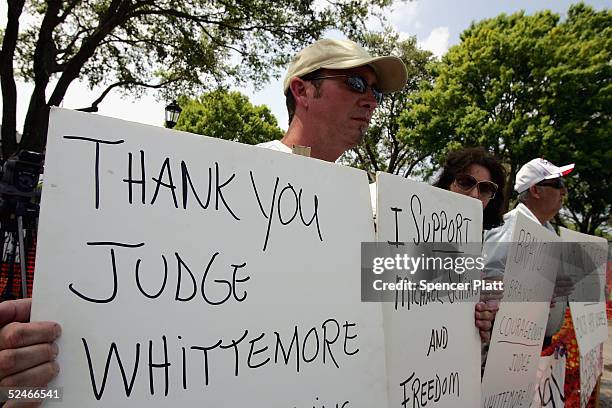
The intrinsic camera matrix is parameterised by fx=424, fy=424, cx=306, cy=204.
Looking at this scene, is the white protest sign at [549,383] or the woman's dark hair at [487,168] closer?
the white protest sign at [549,383]

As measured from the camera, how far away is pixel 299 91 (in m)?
1.77

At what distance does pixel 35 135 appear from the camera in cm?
781

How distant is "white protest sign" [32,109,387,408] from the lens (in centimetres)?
79

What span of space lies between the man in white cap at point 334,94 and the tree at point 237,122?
79.1ft

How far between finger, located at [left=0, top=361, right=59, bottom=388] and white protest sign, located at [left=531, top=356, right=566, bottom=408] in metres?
1.98

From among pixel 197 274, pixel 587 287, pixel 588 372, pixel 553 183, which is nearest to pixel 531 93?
pixel 553 183

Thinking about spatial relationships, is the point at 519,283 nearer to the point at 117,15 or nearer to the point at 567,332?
the point at 567,332

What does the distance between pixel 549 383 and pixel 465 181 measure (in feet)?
3.53

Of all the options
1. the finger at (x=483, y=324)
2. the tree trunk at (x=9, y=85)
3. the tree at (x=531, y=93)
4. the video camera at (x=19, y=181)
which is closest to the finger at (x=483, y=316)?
the finger at (x=483, y=324)

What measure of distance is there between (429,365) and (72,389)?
98cm

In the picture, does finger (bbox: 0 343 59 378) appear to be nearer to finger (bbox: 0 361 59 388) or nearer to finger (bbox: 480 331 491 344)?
finger (bbox: 0 361 59 388)

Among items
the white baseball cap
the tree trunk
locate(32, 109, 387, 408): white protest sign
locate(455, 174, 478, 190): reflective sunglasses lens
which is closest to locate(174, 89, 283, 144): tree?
the tree trunk

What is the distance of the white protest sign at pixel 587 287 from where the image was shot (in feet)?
7.32

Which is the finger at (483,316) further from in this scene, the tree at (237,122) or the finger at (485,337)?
the tree at (237,122)
